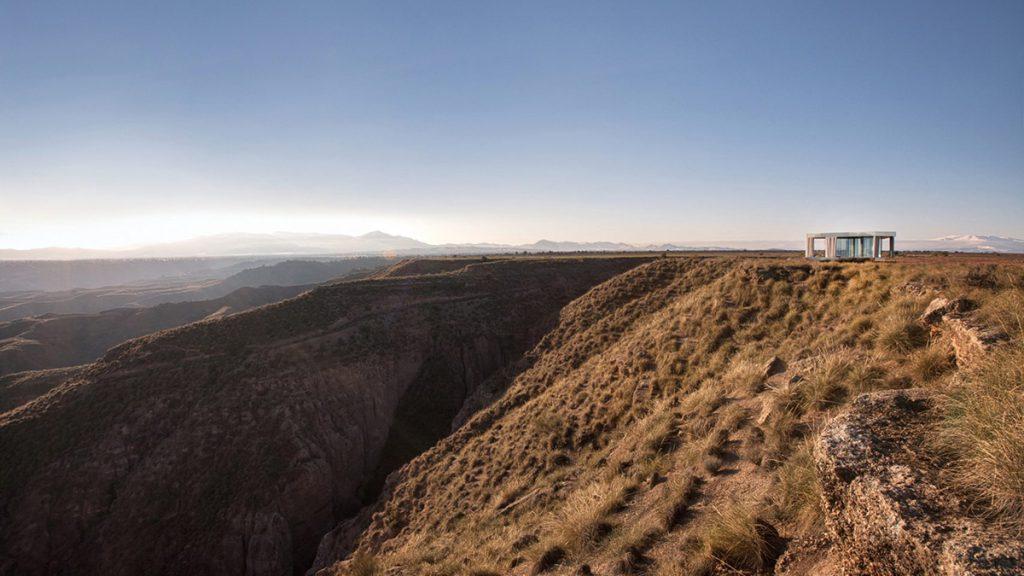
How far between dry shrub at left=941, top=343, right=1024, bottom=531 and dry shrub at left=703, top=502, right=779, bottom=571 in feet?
6.66

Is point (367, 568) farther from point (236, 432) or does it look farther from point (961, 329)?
point (236, 432)

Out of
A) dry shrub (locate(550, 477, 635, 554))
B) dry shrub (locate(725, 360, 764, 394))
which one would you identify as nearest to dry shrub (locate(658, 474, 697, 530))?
dry shrub (locate(550, 477, 635, 554))

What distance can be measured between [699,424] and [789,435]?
223 centimetres

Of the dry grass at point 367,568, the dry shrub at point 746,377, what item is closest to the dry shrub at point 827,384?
the dry shrub at point 746,377

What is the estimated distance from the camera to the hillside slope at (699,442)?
505 cm

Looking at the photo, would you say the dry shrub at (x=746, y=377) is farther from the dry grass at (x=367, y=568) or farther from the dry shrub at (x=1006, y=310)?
the dry grass at (x=367, y=568)

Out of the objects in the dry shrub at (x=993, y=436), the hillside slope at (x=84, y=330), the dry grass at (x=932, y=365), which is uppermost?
the dry shrub at (x=993, y=436)

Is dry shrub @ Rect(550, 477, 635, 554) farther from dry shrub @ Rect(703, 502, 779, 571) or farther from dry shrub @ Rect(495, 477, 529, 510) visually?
dry shrub @ Rect(495, 477, 529, 510)

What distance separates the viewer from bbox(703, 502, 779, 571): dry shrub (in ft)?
14.9

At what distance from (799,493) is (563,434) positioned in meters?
9.02

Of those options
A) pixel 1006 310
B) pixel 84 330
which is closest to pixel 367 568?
pixel 1006 310

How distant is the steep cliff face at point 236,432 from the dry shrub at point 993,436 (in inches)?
897

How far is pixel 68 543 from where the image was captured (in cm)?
1805

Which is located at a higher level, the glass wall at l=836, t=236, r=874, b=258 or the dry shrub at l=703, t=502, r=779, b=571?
the glass wall at l=836, t=236, r=874, b=258
